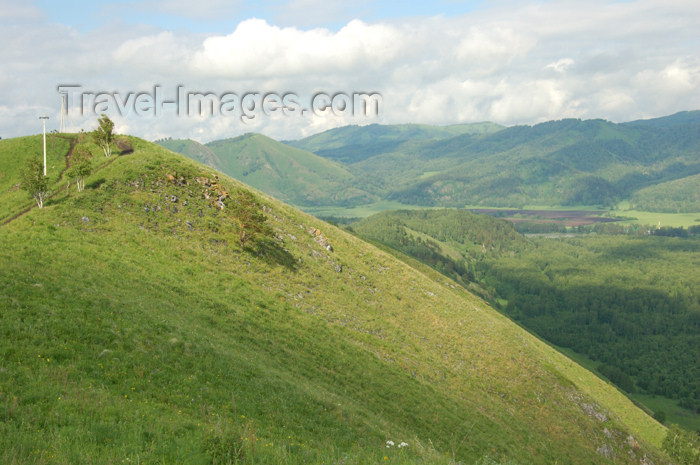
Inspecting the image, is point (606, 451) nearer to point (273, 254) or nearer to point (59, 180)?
point (273, 254)

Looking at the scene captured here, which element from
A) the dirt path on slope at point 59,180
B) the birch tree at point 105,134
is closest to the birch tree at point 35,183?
the dirt path on slope at point 59,180

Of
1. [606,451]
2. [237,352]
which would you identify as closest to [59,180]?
[237,352]

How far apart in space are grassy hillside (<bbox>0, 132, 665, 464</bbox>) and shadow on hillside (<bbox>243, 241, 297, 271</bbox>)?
215 millimetres

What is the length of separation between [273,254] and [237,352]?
72.8 ft

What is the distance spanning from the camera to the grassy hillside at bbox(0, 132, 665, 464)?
13.8 meters

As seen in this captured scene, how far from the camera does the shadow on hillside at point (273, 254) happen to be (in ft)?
150

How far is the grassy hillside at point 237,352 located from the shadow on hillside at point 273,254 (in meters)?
0.21

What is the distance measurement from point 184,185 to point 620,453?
64607 mm

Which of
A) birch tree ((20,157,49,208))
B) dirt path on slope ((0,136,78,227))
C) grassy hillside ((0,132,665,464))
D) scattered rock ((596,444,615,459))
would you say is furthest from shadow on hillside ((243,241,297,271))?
scattered rock ((596,444,615,459))

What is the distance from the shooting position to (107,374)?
56.7 feet

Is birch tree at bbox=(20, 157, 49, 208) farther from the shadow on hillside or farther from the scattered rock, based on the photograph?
the scattered rock

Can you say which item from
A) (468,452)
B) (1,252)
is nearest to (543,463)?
(468,452)

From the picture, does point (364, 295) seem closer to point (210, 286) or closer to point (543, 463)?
point (210, 286)

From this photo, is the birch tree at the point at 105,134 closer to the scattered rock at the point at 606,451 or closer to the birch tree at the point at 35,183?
the birch tree at the point at 35,183
